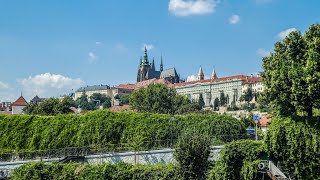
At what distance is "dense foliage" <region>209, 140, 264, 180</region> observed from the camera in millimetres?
25578

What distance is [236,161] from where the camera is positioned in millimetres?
A: 26047

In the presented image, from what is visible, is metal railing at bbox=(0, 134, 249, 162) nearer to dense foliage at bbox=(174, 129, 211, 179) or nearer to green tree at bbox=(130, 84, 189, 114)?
dense foliage at bbox=(174, 129, 211, 179)

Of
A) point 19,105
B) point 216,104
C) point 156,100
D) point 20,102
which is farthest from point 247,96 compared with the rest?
point 19,105

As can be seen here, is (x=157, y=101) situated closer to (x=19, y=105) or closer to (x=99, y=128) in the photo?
(x=19, y=105)

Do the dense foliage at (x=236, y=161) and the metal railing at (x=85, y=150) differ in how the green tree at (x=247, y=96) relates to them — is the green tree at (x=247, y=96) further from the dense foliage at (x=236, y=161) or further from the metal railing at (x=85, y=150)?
the dense foliage at (x=236, y=161)

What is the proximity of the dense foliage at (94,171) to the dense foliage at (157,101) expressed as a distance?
51971 mm

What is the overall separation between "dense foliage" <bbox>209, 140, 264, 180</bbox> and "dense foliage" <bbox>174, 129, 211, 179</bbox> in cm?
136

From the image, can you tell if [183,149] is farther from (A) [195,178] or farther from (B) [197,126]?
(B) [197,126]

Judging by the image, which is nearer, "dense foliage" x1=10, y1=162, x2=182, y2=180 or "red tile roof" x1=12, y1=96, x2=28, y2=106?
"dense foliage" x1=10, y1=162, x2=182, y2=180

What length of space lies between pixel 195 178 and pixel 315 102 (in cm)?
850

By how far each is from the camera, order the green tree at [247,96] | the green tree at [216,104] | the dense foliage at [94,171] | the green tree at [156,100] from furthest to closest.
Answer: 1. the green tree at [216,104]
2. the green tree at [247,96]
3. the green tree at [156,100]
4. the dense foliage at [94,171]

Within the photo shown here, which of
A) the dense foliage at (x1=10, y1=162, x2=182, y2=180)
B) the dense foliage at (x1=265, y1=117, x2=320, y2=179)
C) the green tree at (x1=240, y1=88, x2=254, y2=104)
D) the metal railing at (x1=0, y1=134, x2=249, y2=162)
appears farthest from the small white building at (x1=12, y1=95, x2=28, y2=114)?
the green tree at (x1=240, y1=88, x2=254, y2=104)

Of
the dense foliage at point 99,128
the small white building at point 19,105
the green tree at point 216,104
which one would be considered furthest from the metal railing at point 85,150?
the green tree at point 216,104

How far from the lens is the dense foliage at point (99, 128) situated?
3672cm
